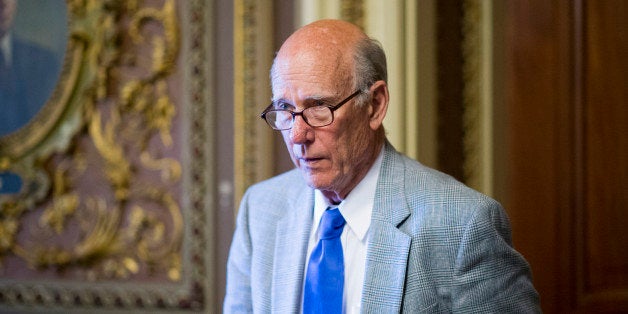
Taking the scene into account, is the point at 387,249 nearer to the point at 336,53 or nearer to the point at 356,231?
the point at 356,231

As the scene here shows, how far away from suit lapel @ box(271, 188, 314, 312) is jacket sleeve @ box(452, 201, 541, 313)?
37 centimetres

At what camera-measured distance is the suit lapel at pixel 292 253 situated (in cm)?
180

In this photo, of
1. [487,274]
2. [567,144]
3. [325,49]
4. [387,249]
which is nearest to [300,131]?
[325,49]

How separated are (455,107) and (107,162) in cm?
139

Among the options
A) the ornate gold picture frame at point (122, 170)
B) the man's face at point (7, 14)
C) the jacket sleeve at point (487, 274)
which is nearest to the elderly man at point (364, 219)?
the jacket sleeve at point (487, 274)

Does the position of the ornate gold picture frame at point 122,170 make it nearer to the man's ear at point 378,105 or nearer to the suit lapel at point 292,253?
the suit lapel at point 292,253

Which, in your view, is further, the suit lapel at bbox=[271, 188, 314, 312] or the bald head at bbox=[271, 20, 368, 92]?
Answer: the suit lapel at bbox=[271, 188, 314, 312]

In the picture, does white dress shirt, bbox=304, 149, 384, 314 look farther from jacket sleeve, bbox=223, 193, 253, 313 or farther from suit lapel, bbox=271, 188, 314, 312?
jacket sleeve, bbox=223, 193, 253, 313

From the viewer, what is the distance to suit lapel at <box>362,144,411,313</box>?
5.43ft

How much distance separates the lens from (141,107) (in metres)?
3.06

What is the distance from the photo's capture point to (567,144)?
A: 8.51 feet

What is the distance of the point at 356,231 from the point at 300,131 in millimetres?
280

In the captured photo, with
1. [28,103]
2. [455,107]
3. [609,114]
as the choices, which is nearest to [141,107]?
[28,103]

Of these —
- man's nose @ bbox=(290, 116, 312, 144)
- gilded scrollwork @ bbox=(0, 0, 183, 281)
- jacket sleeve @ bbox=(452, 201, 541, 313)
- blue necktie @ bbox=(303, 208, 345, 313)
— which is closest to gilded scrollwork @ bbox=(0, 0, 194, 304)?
gilded scrollwork @ bbox=(0, 0, 183, 281)
